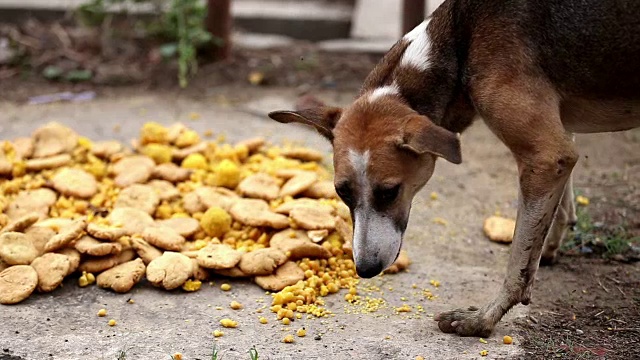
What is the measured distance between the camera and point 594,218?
17.4 ft

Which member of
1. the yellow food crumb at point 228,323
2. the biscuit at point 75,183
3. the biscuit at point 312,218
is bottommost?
the biscuit at point 75,183

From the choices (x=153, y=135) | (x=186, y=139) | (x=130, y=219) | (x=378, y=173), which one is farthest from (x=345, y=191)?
(x=153, y=135)

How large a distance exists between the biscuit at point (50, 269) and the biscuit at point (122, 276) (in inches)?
7.2

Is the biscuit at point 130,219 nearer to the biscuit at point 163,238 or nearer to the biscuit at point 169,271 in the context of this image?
the biscuit at point 163,238

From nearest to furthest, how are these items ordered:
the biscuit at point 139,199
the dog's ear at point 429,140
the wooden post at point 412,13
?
the dog's ear at point 429,140 < the biscuit at point 139,199 < the wooden post at point 412,13

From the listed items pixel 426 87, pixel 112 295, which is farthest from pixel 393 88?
pixel 112 295

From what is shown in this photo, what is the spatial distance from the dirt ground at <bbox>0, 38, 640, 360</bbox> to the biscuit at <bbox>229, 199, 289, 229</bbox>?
44cm

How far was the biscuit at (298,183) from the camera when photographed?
5.10m

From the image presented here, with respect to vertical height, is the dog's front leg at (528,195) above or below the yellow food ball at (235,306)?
above

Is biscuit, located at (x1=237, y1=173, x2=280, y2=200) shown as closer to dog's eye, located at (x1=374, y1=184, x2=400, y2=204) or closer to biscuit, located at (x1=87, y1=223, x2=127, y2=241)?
biscuit, located at (x1=87, y1=223, x2=127, y2=241)

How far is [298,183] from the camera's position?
515cm

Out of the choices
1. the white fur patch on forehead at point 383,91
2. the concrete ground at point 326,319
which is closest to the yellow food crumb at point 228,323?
the concrete ground at point 326,319

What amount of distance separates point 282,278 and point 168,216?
0.96 metres

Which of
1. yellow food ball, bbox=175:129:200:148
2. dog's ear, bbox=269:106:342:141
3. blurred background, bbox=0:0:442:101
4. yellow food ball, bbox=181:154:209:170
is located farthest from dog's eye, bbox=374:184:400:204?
blurred background, bbox=0:0:442:101
